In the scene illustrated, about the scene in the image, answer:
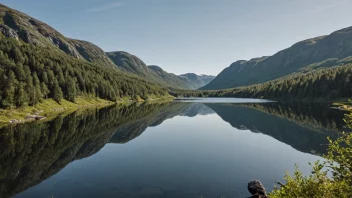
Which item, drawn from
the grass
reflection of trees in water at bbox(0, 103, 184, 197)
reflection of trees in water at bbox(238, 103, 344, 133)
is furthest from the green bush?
the grass

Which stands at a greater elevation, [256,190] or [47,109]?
[47,109]

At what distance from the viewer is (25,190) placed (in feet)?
100

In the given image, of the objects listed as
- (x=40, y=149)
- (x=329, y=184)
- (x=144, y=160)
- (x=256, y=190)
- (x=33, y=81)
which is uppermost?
(x=33, y=81)

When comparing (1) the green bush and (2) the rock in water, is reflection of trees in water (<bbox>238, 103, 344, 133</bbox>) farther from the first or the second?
(1) the green bush

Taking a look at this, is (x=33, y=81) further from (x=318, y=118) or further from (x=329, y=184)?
(x=329, y=184)

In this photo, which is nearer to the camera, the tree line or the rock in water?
the rock in water

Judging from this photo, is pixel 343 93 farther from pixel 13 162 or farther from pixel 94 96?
pixel 13 162

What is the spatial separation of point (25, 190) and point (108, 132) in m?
44.2

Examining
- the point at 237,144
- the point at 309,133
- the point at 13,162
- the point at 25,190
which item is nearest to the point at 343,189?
the point at 25,190

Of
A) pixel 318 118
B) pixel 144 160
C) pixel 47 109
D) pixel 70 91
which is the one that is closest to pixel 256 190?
pixel 144 160

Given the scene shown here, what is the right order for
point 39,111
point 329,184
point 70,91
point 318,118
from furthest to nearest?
1. point 70,91
2. point 39,111
3. point 318,118
4. point 329,184

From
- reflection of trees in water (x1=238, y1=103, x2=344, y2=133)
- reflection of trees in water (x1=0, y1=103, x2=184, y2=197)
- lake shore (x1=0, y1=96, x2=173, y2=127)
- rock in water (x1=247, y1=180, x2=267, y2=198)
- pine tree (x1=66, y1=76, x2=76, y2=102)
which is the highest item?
pine tree (x1=66, y1=76, x2=76, y2=102)

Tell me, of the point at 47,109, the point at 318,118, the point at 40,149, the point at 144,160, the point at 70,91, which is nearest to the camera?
the point at 144,160

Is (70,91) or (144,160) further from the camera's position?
(70,91)
